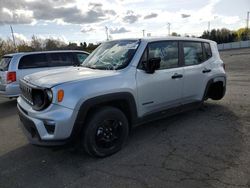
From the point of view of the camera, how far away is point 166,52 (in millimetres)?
4984

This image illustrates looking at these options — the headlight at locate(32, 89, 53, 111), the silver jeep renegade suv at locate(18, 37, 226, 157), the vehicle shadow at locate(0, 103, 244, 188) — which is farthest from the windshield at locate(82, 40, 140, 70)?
the vehicle shadow at locate(0, 103, 244, 188)

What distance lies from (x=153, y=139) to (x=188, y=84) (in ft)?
4.55

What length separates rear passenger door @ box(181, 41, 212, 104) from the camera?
532 centimetres

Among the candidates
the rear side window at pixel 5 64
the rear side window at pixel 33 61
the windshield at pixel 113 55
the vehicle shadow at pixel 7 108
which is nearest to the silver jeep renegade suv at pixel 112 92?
the windshield at pixel 113 55

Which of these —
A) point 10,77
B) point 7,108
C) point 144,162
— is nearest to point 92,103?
point 144,162

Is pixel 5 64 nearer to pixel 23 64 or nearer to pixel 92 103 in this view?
pixel 23 64

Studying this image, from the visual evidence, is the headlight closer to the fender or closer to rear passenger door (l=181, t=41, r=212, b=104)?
the fender

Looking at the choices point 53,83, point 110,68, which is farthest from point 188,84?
point 53,83

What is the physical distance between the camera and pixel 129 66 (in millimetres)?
4340

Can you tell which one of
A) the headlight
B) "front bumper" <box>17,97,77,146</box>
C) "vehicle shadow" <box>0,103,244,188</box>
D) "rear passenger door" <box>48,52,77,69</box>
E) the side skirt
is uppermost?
"rear passenger door" <box>48,52,77,69</box>

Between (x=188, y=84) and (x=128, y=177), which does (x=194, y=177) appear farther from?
(x=188, y=84)

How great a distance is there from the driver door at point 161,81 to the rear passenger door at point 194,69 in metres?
0.21

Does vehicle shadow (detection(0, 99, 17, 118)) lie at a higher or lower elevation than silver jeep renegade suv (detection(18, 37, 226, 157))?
lower

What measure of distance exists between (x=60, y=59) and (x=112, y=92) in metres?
6.11
